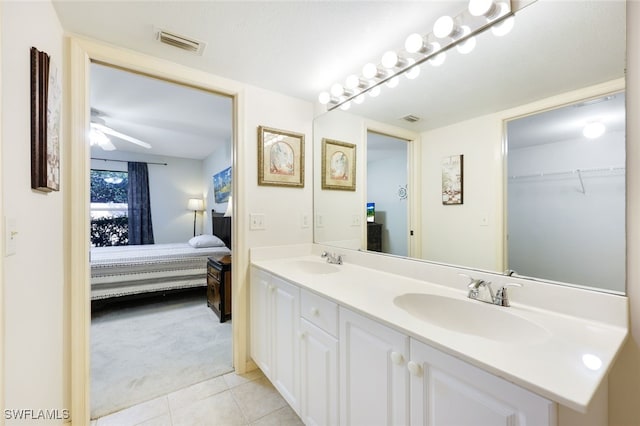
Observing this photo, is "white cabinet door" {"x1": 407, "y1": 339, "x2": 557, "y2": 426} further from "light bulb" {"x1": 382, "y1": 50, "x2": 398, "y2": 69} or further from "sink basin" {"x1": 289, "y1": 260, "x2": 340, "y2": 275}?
"light bulb" {"x1": 382, "y1": 50, "x2": 398, "y2": 69}

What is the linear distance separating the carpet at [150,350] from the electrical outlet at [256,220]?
109cm

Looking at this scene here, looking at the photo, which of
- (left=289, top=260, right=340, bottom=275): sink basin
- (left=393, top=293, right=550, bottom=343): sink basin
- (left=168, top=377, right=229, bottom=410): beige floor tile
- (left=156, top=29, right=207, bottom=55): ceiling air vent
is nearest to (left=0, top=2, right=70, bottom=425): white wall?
(left=156, top=29, right=207, bottom=55): ceiling air vent

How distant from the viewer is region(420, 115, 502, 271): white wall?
1.20 m

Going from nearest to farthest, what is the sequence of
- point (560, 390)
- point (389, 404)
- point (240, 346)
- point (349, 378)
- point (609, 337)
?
point (560, 390), point (609, 337), point (389, 404), point (349, 378), point (240, 346)

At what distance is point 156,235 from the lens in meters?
5.36

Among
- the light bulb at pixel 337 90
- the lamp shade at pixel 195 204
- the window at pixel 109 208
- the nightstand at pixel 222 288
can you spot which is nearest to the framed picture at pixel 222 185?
the lamp shade at pixel 195 204

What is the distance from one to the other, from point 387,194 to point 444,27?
2.93 ft

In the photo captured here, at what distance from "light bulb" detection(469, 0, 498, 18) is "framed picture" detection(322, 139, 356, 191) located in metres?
1.01

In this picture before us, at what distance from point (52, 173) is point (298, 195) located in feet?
4.69

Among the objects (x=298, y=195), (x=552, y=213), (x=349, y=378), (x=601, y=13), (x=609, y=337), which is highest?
(x=601, y=13)

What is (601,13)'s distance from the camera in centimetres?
92

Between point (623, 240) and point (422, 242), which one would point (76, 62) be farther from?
point (623, 240)

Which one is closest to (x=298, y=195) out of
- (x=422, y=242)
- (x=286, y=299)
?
(x=286, y=299)

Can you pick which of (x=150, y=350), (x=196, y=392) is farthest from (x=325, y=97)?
(x=150, y=350)
